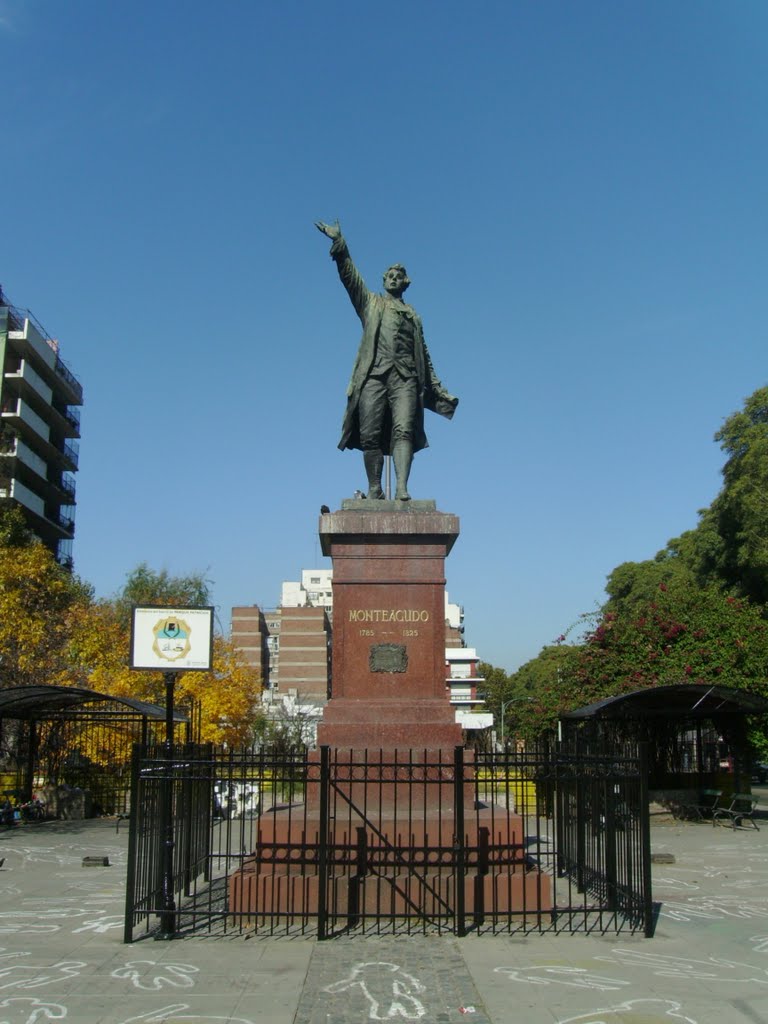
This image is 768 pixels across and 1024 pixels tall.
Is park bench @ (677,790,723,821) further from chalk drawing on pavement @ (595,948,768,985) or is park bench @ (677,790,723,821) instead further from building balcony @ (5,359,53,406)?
building balcony @ (5,359,53,406)

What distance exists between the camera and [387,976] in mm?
8141

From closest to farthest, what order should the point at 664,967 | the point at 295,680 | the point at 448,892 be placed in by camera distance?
the point at 664,967 → the point at 448,892 → the point at 295,680

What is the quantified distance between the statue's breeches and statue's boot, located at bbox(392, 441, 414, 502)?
0.14 metres

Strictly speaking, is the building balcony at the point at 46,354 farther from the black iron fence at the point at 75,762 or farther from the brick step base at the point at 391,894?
the brick step base at the point at 391,894

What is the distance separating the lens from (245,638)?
100 m

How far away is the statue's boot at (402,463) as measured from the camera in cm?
1287

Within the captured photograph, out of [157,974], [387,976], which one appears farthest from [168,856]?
[387,976]

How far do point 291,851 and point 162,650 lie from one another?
390 cm

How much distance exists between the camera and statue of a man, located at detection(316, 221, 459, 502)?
43.4 ft

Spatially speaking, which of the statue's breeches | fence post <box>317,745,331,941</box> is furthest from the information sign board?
fence post <box>317,745,331,941</box>

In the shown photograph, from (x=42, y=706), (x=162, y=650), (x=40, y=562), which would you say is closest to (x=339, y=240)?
(x=162, y=650)

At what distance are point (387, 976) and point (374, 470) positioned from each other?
676 centimetres

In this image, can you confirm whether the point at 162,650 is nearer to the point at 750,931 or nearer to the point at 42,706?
the point at 750,931

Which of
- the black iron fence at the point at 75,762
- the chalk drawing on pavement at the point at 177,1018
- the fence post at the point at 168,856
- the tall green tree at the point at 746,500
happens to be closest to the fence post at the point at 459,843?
the fence post at the point at 168,856
